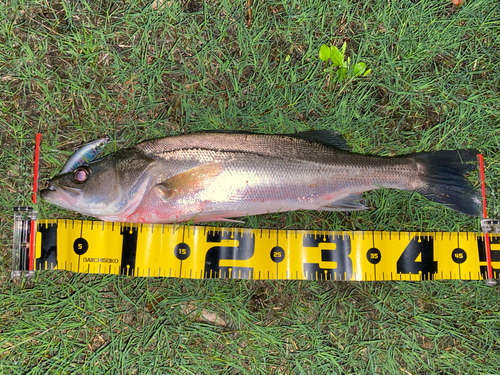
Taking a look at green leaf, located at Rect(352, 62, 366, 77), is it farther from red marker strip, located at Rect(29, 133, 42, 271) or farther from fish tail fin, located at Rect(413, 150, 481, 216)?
red marker strip, located at Rect(29, 133, 42, 271)

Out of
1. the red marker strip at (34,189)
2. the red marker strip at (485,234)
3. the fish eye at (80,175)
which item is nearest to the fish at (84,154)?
the red marker strip at (34,189)

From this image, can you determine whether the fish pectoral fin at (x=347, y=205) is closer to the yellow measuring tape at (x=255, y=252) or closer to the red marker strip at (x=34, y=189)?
the yellow measuring tape at (x=255, y=252)

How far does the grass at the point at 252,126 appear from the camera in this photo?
3.16 m

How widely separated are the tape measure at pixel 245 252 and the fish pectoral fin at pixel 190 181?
427 millimetres

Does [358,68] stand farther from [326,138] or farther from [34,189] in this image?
[34,189]

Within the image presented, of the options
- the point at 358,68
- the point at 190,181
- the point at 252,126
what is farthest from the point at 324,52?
the point at 190,181

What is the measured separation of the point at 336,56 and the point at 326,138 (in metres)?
0.95

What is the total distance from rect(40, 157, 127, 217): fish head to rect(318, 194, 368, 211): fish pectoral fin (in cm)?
200

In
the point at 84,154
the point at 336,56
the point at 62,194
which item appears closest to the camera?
the point at 62,194

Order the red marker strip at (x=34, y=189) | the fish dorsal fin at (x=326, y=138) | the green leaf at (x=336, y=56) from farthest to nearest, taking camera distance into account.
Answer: the green leaf at (x=336, y=56) → the fish dorsal fin at (x=326, y=138) → the red marker strip at (x=34, y=189)

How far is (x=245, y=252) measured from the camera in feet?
10.4

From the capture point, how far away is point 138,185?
2916 mm

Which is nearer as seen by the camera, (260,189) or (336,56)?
(260,189)

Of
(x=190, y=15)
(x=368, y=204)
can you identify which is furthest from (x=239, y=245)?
(x=190, y=15)
